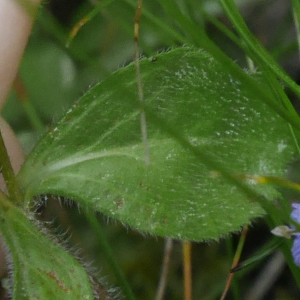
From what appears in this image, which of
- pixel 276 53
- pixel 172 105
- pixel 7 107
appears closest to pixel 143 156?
pixel 172 105

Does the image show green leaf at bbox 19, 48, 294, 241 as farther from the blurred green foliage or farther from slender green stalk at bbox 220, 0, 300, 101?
the blurred green foliage

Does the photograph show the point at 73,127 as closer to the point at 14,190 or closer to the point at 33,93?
the point at 14,190

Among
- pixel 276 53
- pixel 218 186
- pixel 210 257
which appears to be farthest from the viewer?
pixel 210 257

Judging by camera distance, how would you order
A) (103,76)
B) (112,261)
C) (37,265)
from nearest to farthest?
1. (37,265)
2. (112,261)
3. (103,76)

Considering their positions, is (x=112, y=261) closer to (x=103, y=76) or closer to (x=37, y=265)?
(x=37, y=265)

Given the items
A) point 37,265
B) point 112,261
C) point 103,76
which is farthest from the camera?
point 103,76

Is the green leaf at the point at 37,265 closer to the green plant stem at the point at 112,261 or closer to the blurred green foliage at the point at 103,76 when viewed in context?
the green plant stem at the point at 112,261

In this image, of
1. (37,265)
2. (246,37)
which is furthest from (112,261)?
(246,37)
